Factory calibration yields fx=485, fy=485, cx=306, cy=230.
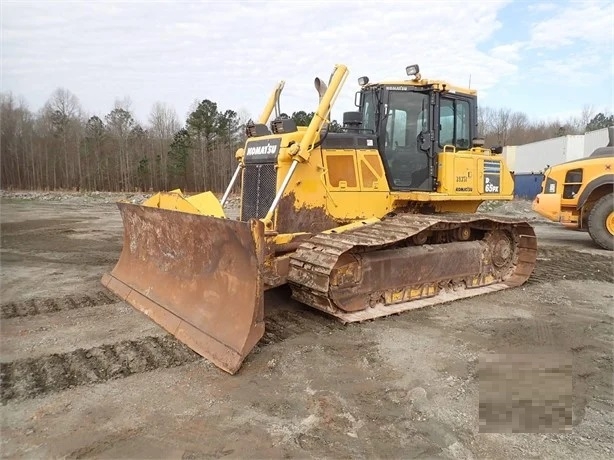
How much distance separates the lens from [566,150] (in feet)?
92.0

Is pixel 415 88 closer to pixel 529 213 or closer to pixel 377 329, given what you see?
pixel 377 329

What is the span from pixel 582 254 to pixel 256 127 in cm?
720

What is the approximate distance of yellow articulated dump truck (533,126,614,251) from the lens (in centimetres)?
1002

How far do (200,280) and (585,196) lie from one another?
28.8 feet

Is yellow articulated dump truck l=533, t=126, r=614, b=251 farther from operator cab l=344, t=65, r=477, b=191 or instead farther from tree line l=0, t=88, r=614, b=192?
tree line l=0, t=88, r=614, b=192

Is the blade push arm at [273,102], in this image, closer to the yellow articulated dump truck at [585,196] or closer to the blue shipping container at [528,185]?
the yellow articulated dump truck at [585,196]

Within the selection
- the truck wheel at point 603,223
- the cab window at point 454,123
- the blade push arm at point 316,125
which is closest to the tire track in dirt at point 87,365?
the blade push arm at point 316,125

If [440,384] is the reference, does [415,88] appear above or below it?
above

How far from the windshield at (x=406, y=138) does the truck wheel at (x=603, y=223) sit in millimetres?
5745

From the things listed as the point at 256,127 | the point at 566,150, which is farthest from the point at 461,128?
the point at 566,150

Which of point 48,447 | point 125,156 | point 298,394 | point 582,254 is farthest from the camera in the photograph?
point 125,156

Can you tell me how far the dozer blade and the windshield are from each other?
2.73 metres

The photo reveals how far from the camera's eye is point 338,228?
550 cm

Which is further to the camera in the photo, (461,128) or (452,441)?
(461,128)
